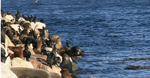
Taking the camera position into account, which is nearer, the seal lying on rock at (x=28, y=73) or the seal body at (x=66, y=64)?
the seal lying on rock at (x=28, y=73)

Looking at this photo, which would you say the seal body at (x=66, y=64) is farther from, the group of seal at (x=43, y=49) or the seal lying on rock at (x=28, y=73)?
the seal lying on rock at (x=28, y=73)

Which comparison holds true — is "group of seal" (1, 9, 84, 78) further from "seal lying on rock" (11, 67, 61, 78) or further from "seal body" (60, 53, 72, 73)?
"seal lying on rock" (11, 67, 61, 78)

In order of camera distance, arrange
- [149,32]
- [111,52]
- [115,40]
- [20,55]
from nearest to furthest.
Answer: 1. [20,55]
2. [111,52]
3. [115,40]
4. [149,32]

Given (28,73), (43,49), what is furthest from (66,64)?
(28,73)

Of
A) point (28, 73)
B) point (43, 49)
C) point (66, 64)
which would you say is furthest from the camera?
point (43, 49)

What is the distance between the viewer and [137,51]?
33.2 m

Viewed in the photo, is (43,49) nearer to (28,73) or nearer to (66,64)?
(66,64)

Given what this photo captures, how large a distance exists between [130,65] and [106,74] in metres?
3.36

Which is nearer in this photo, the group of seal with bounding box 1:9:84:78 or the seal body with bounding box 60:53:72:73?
the group of seal with bounding box 1:9:84:78

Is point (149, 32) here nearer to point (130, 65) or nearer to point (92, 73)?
point (130, 65)

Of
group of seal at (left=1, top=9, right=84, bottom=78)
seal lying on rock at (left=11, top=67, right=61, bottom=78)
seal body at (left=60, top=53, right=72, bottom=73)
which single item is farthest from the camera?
seal body at (left=60, top=53, right=72, bottom=73)

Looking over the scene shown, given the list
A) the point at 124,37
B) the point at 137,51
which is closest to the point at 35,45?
the point at 137,51

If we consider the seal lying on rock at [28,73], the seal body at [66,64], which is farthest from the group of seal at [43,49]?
the seal lying on rock at [28,73]

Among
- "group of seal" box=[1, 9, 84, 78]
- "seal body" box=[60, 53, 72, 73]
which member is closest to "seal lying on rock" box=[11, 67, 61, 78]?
"group of seal" box=[1, 9, 84, 78]
